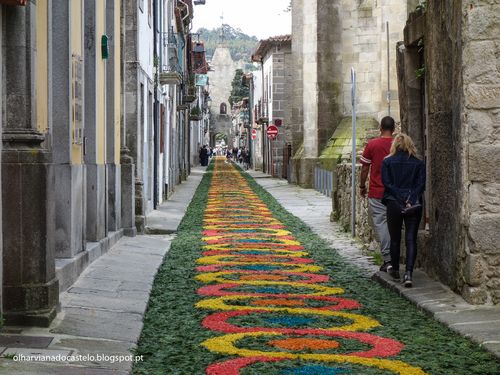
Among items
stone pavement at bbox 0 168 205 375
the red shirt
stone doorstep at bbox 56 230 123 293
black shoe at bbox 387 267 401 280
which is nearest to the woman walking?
black shoe at bbox 387 267 401 280

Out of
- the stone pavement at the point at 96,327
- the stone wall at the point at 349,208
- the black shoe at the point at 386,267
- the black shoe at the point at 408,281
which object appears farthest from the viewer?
the stone wall at the point at 349,208

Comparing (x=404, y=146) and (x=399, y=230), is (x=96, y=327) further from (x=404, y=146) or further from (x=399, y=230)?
(x=404, y=146)

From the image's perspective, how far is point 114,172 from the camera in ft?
48.4

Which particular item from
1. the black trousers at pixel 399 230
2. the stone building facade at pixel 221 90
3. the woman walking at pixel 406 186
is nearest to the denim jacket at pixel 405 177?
the woman walking at pixel 406 186

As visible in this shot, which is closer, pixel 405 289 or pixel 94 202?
pixel 405 289

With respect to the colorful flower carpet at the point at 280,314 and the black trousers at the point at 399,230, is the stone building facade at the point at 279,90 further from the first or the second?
the black trousers at the point at 399,230

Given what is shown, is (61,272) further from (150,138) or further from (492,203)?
(150,138)

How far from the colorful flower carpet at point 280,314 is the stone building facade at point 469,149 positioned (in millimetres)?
1116

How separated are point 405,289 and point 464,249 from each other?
1.00 metres

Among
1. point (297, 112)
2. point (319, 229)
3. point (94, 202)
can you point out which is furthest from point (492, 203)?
point (297, 112)

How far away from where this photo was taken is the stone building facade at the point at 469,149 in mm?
8805

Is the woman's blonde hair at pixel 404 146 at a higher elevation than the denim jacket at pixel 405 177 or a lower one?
higher

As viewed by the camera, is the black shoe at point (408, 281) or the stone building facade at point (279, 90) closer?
the black shoe at point (408, 281)

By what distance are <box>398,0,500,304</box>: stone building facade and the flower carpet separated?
69 centimetres
